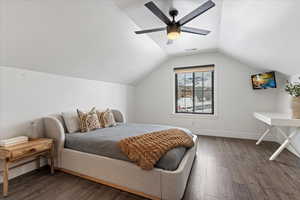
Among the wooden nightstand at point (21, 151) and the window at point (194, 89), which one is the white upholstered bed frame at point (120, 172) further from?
the window at point (194, 89)

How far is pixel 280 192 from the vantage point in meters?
1.70

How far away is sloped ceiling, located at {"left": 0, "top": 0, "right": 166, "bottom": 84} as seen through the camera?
163 centimetres

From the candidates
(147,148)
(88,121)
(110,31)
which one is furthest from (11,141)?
(110,31)

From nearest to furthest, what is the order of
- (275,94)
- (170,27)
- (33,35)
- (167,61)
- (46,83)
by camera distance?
(33,35), (170,27), (46,83), (275,94), (167,61)

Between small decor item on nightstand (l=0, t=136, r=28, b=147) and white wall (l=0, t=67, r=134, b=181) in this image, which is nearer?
small decor item on nightstand (l=0, t=136, r=28, b=147)

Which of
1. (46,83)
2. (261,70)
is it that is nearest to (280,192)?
(261,70)

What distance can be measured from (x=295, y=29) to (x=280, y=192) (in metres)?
2.08

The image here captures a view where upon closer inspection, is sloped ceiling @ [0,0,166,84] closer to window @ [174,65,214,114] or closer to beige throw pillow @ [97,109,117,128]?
beige throw pillow @ [97,109,117,128]

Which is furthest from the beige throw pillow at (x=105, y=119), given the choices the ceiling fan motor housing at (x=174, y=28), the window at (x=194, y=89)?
the window at (x=194, y=89)

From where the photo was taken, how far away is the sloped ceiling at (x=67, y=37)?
1630 millimetres

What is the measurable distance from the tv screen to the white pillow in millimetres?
4484

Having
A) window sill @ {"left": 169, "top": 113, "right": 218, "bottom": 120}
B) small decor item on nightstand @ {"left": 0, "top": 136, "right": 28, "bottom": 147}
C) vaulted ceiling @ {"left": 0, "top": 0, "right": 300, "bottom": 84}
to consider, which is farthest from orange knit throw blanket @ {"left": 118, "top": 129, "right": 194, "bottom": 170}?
window sill @ {"left": 169, "top": 113, "right": 218, "bottom": 120}

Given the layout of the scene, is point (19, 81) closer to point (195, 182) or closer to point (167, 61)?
Answer: point (195, 182)

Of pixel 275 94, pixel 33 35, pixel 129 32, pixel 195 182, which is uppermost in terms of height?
pixel 129 32
